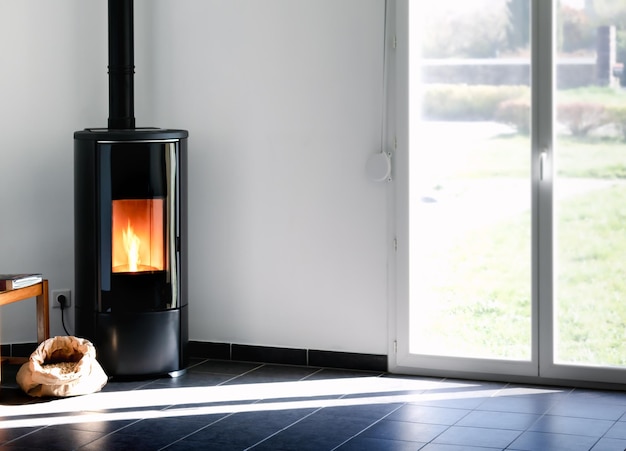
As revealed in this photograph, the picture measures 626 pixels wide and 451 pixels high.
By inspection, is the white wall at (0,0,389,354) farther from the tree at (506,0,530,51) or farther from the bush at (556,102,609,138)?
the bush at (556,102,609,138)

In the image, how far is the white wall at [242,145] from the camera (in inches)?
182

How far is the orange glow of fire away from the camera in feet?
14.5

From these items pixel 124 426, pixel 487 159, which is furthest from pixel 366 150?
pixel 124 426

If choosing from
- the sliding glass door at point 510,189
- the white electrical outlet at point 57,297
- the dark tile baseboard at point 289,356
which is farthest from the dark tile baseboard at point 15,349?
the sliding glass door at point 510,189

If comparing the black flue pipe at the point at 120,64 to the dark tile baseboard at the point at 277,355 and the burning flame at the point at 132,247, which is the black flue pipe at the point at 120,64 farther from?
the dark tile baseboard at the point at 277,355

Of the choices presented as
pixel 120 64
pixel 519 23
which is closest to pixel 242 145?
pixel 120 64

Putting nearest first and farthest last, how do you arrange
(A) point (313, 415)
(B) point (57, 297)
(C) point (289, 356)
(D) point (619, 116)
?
(A) point (313, 415), (D) point (619, 116), (C) point (289, 356), (B) point (57, 297)

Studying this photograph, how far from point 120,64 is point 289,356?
5.01 feet

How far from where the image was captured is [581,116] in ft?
13.9

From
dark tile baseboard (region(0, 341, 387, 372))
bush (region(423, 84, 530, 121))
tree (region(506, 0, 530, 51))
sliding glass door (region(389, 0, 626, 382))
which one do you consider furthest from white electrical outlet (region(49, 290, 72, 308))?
tree (region(506, 0, 530, 51))

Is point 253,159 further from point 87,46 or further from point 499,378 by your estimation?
point 499,378

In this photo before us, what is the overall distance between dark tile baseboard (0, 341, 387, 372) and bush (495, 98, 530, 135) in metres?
1.17

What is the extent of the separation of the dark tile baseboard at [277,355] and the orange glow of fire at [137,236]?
67cm

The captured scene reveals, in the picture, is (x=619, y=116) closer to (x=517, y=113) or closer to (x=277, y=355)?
(x=517, y=113)
